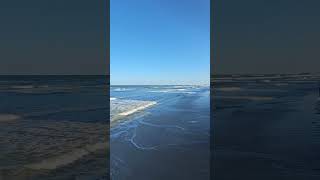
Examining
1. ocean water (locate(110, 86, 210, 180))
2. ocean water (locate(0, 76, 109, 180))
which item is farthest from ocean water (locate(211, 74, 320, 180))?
ocean water (locate(0, 76, 109, 180))

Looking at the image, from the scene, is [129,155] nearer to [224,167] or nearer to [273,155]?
[224,167]

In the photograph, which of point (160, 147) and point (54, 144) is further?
point (54, 144)

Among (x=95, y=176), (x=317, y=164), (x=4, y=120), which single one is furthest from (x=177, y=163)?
(x=4, y=120)

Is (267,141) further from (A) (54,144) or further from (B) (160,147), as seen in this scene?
(A) (54,144)

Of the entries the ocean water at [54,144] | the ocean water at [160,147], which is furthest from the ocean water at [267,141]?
the ocean water at [54,144]

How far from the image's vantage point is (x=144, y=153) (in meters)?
8.42

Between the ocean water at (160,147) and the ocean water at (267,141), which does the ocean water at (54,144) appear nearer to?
the ocean water at (160,147)

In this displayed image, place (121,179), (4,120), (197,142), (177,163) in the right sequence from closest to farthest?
(121,179) → (177,163) → (197,142) → (4,120)

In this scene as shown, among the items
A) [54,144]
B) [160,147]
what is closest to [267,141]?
[160,147]

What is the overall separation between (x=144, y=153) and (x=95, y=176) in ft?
6.26

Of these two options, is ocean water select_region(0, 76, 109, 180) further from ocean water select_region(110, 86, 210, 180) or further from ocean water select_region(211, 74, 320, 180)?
ocean water select_region(211, 74, 320, 180)

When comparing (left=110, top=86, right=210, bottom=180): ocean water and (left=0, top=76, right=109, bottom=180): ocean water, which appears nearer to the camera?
(left=110, top=86, right=210, bottom=180): ocean water

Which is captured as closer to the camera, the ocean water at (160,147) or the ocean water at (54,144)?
the ocean water at (160,147)

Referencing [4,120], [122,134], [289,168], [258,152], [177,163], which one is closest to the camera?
[289,168]
